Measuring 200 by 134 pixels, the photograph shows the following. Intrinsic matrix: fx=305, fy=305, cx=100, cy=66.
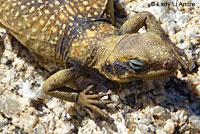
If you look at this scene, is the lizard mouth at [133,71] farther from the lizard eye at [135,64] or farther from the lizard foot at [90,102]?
the lizard foot at [90,102]

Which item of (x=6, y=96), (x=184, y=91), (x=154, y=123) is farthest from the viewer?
(x=6, y=96)

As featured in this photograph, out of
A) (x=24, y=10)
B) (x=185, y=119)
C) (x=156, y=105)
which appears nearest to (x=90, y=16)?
(x=24, y=10)

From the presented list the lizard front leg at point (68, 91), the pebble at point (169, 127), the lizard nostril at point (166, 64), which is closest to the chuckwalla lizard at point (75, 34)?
the lizard front leg at point (68, 91)

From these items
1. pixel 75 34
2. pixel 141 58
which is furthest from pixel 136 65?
pixel 75 34

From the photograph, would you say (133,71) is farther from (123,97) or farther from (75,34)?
(75,34)

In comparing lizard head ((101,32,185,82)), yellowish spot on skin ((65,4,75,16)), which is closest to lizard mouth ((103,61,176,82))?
lizard head ((101,32,185,82))

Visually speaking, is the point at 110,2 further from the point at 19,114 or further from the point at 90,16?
the point at 19,114
